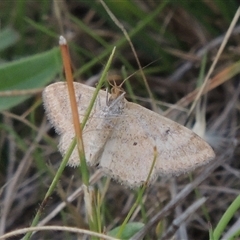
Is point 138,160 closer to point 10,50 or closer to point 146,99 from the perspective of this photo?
point 146,99

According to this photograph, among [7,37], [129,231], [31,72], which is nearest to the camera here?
[129,231]

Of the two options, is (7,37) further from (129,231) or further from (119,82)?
(129,231)

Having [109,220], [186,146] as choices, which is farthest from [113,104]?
[109,220]

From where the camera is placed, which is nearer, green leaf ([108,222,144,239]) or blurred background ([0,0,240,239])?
green leaf ([108,222,144,239])

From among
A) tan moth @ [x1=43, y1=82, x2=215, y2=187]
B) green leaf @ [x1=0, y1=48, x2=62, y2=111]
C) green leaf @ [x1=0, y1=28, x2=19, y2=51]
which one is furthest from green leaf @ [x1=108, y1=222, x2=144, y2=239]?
green leaf @ [x1=0, y1=28, x2=19, y2=51]

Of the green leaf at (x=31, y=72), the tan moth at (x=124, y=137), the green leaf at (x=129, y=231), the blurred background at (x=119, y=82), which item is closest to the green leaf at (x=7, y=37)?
the blurred background at (x=119, y=82)

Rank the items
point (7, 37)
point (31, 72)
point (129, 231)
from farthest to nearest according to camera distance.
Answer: point (7, 37) < point (31, 72) < point (129, 231)

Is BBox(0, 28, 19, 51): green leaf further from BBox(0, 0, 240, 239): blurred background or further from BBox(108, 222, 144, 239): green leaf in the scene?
BBox(108, 222, 144, 239): green leaf

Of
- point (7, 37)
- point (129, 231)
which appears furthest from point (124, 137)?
point (7, 37)
